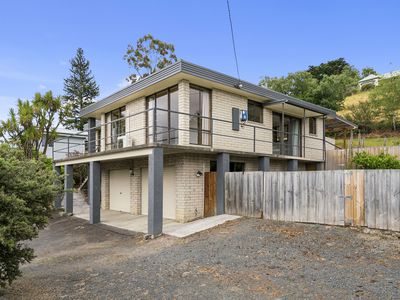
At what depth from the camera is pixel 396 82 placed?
32219mm

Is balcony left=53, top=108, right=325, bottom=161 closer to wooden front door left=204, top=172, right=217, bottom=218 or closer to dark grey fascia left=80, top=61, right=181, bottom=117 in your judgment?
dark grey fascia left=80, top=61, right=181, bottom=117

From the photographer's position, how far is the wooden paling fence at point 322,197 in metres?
7.95

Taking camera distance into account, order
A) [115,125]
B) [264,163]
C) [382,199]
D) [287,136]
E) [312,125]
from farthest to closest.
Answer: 1. [312,125]
2. [287,136]
3. [115,125]
4. [264,163]
5. [382,199]

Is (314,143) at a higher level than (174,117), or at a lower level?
lower

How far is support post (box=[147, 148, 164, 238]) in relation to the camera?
979 centimetres

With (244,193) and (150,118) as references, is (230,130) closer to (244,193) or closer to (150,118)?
(244,193)

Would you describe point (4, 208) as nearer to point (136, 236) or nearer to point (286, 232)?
point (136, 236)

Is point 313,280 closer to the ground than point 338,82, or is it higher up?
closer to the ground

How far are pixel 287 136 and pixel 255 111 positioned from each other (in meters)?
3.58

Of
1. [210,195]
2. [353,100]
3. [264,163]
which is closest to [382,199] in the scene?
[210,195]

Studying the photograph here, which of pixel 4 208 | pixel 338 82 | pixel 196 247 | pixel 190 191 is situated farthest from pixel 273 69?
pixel 4 208

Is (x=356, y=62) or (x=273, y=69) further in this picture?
(x=356, y=62)

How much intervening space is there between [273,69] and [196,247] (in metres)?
42.9

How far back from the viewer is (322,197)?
358 inches
